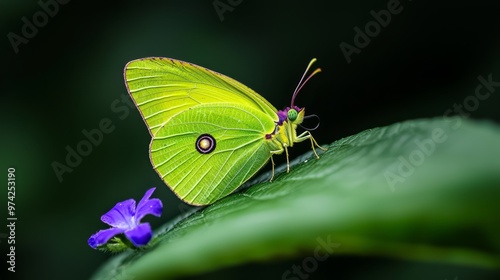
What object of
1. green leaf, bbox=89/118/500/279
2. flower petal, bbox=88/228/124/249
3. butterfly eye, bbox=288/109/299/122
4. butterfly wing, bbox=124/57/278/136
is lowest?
green leaf, bbox=89/118/500/279

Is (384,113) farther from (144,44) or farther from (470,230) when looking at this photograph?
(470,230)

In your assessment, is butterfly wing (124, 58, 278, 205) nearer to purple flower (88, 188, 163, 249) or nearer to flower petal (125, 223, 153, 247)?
purple flower (88, 188, 163, 249)

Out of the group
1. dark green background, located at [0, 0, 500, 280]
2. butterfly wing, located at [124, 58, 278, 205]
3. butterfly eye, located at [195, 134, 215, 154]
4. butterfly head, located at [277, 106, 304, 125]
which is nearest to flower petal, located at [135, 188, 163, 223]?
butterfly wing, located at [124, 58, 278, 205]

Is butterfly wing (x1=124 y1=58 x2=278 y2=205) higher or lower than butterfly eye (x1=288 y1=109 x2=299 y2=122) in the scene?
higher

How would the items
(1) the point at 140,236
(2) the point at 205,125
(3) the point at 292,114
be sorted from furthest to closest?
(2) the point at 205,125
(3) the point at 292,114
(1) the point at 140,236

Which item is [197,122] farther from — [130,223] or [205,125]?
[130,223]

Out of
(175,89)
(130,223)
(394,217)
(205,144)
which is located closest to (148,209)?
(130,223)
